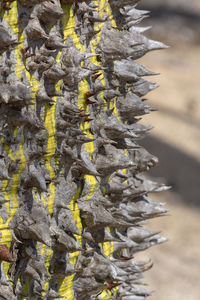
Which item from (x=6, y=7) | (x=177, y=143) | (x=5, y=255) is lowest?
(x=177, y=143)

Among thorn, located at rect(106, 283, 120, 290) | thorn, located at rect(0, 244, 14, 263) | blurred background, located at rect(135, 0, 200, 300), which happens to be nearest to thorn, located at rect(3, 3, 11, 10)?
thorn, located at rect(0, 244, 14, 263)

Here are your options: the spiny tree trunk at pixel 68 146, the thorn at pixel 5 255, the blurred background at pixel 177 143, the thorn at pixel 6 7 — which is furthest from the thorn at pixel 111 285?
the blurred background at pixel 177 143

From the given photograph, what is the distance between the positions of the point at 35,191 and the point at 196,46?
5.97m

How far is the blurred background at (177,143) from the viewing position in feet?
9.77

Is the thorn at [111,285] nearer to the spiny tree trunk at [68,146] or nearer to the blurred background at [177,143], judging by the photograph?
the spiny tree trunk at [68,146]

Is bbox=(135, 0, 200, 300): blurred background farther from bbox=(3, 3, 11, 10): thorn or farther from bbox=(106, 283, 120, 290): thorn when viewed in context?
bbox=(3, 3, 11, 10): thorn

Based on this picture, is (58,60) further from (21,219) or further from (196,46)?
(196,46)

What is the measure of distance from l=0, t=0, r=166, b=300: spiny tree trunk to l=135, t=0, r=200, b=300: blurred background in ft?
5.99

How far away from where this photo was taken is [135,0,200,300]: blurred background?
9.77 feet

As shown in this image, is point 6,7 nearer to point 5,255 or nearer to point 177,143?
point 5,255

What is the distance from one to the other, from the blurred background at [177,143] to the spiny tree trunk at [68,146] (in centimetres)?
183

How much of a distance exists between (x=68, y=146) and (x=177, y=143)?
364cm

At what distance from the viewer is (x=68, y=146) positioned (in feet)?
3.06

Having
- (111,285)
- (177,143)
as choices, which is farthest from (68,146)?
(177,143)
